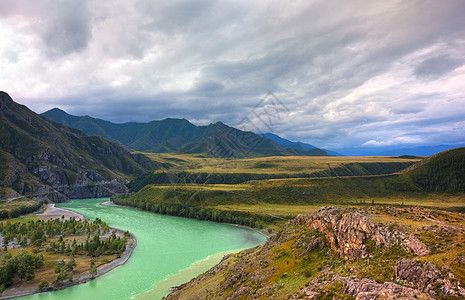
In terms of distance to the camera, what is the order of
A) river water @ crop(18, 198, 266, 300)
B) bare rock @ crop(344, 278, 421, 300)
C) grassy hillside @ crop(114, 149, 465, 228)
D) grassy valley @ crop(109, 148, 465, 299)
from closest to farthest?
bare rock @ crop(344, 278, 421, 300)
grassy valley @ crop(109, 148, 465, 299)
river water @ crop(18, 198, 266, 300)
grassy hillside @ crop(114, 149, 465, 228)

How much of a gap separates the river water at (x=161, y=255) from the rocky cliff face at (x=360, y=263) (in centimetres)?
1943

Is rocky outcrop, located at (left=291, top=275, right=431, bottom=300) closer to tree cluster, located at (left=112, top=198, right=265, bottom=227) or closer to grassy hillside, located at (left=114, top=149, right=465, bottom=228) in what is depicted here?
tree cluster, located at (left=112, top=198, right=265, bottom=227)

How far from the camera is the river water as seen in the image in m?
56.3

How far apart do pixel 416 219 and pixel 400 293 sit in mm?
16183

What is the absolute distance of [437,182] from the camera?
164875 millimetres

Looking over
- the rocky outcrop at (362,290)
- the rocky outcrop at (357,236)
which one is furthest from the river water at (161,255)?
the rocky outcrop at (362,290)

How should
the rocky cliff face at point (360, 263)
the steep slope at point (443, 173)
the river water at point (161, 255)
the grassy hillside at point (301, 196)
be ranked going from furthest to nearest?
the steep slope at point (443, 173) < the grassy hillside at point (301, 196) < the river water at point (161, 255) < the rocky cliff face at point (360, 263)

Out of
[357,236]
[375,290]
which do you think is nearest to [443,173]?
[357,236]

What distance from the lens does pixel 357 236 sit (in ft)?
95.5

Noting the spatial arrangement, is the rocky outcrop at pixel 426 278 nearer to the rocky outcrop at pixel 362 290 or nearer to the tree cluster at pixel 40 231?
the rocky outcrop at pixel 362 290

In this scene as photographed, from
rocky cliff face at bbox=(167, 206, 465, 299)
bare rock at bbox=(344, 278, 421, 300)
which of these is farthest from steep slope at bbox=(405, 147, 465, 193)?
bare rock at bbox=(344, 278, 421, 300)

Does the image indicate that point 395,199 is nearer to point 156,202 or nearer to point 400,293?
point 156,202

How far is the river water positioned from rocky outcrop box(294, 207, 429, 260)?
37181 millimetres

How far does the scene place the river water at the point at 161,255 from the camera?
185 feet
